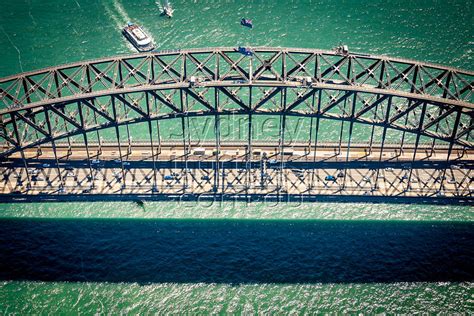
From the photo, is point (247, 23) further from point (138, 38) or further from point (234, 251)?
point (234, 251)

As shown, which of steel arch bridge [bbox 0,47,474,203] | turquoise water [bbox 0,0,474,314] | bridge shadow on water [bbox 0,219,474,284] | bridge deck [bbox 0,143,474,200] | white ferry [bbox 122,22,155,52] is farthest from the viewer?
white ferry [bbox 122,22,155,52]

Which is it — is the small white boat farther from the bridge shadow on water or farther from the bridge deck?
the bridge shadow on water

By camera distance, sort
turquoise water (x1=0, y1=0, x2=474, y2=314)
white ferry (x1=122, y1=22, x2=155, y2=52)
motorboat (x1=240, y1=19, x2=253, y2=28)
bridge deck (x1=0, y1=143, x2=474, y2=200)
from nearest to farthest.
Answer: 1. turquoise water (x1=0, y1=0, x2=474, y2=314)
2. bridge deck (x1=0, y1=143, x2=474, y2=200)
3. white ferry (x1=122, y1=22, x2=155, y2=52)
4. motorboat (x1=240, y1=19, x2=253, y2=28)

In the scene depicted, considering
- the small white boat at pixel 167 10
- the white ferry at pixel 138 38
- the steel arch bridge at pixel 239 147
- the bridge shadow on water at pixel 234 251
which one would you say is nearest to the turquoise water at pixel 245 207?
the bridge shadow on water at pixel 234 251

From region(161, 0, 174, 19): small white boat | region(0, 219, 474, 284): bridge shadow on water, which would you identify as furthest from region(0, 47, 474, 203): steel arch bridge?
region(161, 0, 174, 19): small white boat

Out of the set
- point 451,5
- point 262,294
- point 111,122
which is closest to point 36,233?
point 111,122

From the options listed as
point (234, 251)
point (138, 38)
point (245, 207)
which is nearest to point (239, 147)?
point (245, 207)
